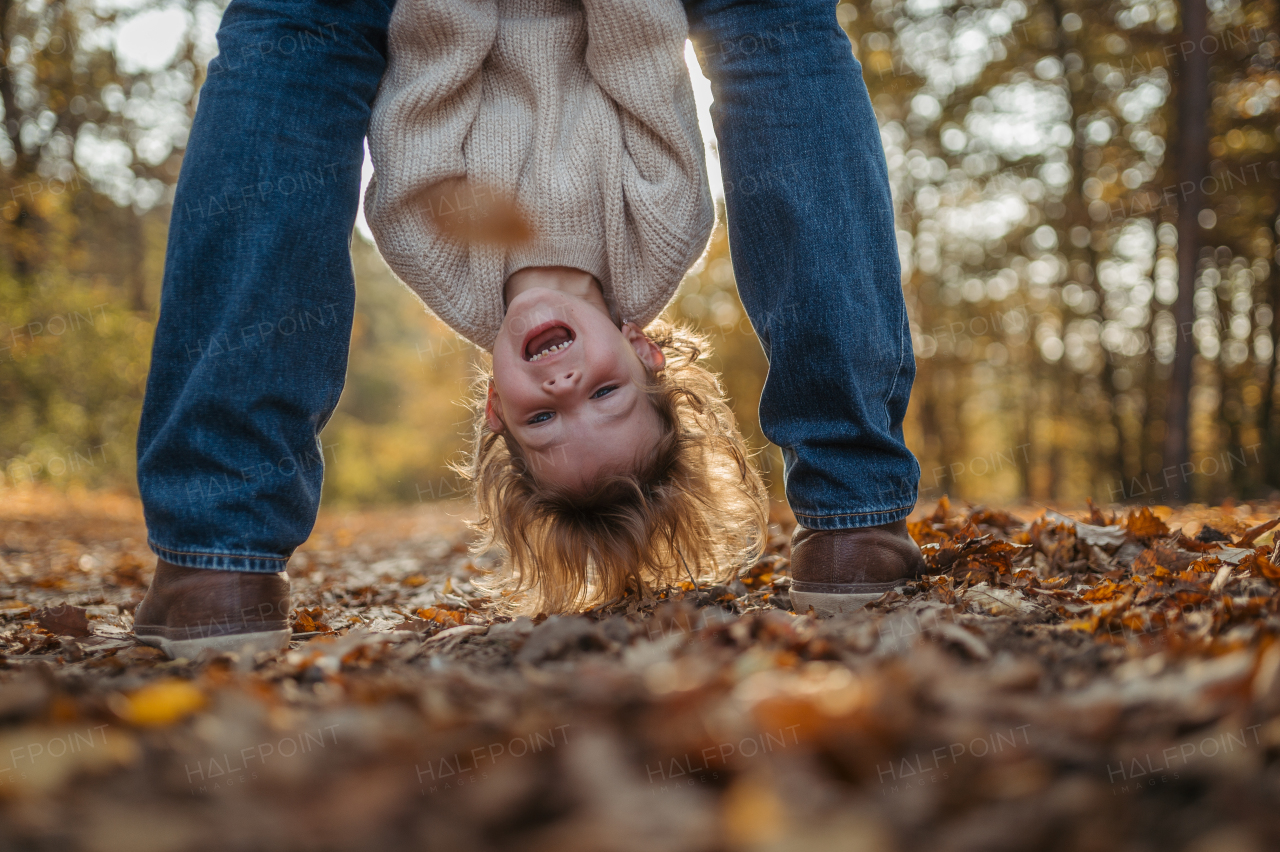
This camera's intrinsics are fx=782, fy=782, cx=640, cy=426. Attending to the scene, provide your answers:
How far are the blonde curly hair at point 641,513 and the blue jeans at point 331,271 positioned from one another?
51 cm

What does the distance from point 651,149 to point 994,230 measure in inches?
467

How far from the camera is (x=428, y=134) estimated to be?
260cm

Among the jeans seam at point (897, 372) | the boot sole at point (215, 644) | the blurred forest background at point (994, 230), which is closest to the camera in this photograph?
the boot sole at point (215, 644)

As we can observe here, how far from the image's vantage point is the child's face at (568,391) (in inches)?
100

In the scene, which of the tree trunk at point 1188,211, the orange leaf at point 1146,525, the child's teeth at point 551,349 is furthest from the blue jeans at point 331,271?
the tree trunk at point 1188,211

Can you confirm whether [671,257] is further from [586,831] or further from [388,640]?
[586,831]

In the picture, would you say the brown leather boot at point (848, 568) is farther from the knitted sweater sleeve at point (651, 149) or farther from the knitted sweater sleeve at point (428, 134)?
the knitted sweater sleeve at point (428, 134)

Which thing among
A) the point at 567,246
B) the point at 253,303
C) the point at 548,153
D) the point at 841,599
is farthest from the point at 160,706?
the point at 548,153

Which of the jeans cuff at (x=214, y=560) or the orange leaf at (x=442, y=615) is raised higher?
the jeans cuff at (x=214, y=560)

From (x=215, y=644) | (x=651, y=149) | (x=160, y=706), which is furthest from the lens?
(x=651, y=149)

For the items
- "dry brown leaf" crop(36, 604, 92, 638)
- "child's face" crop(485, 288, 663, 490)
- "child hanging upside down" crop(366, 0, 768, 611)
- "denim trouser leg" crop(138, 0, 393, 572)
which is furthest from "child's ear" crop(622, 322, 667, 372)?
"dry brown leaf" crop(36, 604, 92, 638)

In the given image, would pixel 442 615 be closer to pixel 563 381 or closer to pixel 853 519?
pixel 563 381

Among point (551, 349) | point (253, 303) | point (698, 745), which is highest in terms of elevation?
point (253, 303)

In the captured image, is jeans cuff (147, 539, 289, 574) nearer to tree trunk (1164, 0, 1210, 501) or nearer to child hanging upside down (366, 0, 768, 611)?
child hanging upside down (366, 0, 768, 611)
